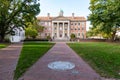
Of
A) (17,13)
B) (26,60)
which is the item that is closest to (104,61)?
(26,60)

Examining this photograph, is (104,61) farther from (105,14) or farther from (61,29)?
(61,29)

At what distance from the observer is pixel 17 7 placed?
38.7 meters

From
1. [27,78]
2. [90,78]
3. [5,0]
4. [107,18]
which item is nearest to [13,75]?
[27,78]

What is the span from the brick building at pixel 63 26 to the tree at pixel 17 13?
170 ft

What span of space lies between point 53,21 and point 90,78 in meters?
85.6

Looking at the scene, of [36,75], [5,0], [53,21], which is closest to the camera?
[36,75]

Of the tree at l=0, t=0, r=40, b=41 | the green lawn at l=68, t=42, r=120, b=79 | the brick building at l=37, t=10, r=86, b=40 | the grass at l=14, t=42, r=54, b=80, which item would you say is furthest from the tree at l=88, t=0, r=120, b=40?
the brick building at l=37, t=10, r=86, b=40

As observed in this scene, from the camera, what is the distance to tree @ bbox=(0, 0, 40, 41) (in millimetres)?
38094

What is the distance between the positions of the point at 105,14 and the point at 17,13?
17.2 m

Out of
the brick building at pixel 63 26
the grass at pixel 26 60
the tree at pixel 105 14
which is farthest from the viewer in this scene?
the brick building at pixel 63 26

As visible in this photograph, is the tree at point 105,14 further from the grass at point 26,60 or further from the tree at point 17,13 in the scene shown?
the grass at point 26,60

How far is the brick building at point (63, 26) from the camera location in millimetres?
92125

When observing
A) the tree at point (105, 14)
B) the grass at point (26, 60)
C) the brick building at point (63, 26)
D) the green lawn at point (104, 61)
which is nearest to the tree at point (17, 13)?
the tree at point (105, 14)

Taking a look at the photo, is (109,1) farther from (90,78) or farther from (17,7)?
(90,78)
